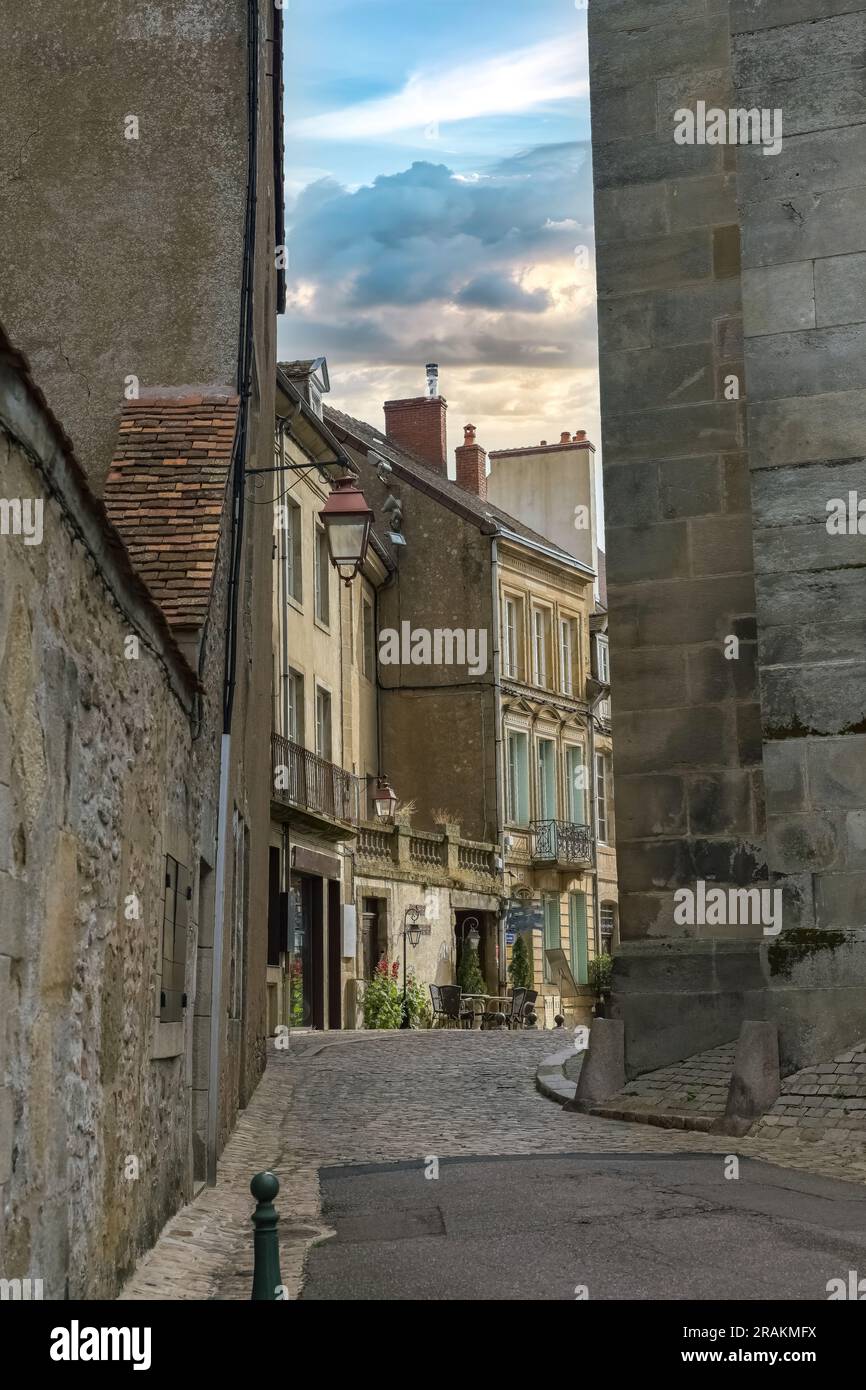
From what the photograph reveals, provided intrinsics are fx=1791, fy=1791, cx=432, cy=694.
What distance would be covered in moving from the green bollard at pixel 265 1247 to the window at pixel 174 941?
2.56 meters

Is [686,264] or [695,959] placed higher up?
[686,264]

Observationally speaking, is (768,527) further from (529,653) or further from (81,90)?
(529,653)

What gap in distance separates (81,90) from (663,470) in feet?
16.9

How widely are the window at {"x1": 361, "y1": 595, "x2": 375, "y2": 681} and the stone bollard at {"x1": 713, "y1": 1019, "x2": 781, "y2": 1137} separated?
24.5 meters

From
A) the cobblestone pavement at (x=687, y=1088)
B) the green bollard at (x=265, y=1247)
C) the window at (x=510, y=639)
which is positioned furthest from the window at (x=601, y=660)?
the green bollard at (x=265, y=1247)

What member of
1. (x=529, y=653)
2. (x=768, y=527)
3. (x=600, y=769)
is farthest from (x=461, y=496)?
(x=768, y=527)

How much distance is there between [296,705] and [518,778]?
11.8 m

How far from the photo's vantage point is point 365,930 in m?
30.4

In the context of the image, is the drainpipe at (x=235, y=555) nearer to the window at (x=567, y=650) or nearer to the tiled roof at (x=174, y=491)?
the tiled roof at (x=174, y=491)

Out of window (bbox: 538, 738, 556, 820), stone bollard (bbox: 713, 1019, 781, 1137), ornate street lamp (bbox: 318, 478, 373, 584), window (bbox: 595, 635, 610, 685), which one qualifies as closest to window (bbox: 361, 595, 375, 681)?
window (bbox: 538, 738, 556, 820)

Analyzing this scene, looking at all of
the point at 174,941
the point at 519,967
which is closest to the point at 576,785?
the point at 519,967

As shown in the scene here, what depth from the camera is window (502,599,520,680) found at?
38.6 m

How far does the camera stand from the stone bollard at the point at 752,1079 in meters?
10.8
